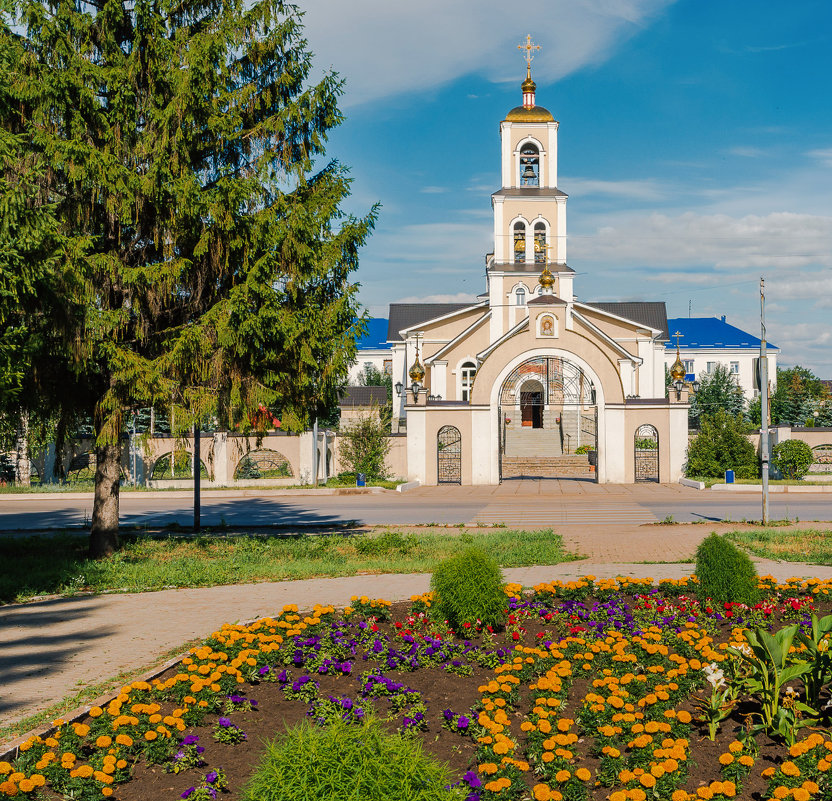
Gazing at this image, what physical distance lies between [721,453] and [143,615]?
2747 centimetres

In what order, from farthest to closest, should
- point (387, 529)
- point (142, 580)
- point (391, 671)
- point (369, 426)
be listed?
point (369, 426), point (387, 529), point (142, 580), point (391, 671)

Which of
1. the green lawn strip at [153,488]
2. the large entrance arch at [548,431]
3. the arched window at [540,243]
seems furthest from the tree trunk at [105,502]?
the arched window at [540,243]

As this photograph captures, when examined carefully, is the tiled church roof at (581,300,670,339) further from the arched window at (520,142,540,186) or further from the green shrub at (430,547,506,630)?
the green shrub at (430,547,506,630)

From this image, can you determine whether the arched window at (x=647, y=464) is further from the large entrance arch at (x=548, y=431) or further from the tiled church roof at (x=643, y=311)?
the tiled church roof at (x=643, y=311)

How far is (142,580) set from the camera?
11062 mm

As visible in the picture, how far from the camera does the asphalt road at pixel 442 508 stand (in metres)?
20.2

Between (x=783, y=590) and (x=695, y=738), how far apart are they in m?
4.09

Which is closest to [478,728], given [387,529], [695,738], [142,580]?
[695,738]

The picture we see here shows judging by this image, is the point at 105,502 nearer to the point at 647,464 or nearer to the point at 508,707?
the point at 508,707

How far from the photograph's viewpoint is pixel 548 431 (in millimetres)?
47188

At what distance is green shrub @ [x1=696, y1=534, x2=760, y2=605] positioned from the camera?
8.05 meters

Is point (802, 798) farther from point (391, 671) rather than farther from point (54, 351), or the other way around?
point (54, 351)

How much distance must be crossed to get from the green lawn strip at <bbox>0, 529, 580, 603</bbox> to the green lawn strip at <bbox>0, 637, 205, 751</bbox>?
4002 millimetres

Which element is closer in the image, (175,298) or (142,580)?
(142,580)
